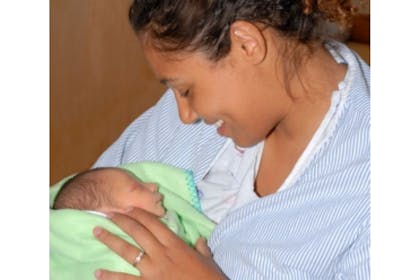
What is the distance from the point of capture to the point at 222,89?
963mm

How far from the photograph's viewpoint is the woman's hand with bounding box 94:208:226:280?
98 cm

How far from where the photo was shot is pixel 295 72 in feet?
3.18

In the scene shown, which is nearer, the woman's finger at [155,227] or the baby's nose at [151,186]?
the woman's finger at [155,227]

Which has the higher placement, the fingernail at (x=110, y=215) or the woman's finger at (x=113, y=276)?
the fingernail at (x=110, y=215)

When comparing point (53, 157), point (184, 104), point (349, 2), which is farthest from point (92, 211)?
point (53, 157)

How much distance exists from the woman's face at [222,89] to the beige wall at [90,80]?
119 cm

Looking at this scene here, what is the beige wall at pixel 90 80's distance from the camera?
2.14m

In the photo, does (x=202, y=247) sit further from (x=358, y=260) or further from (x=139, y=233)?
(x=358, y=260)

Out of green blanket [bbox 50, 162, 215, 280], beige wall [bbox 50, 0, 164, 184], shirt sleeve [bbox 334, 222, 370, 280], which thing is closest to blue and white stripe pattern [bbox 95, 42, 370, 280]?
shirt sleeve [bbox 334, 222, 370, 280]

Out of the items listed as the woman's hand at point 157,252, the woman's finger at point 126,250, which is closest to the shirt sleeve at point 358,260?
the woman's hand at point 157,252

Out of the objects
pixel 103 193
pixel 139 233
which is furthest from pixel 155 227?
pixel 103 193

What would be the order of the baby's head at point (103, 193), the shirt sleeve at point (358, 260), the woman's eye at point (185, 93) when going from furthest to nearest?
1. the baby's head at point (103, 193)
2. the woman's eye at point (185, 93)
3. the shirt sleeve at point (358, 260)

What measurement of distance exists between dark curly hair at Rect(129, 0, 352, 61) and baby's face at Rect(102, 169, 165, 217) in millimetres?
268

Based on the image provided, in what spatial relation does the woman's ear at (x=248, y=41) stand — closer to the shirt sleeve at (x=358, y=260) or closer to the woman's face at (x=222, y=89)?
the woman's face at (x=222, y=89)
